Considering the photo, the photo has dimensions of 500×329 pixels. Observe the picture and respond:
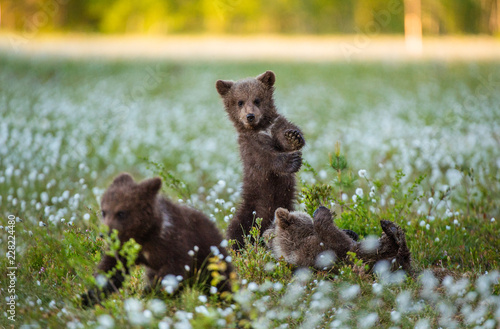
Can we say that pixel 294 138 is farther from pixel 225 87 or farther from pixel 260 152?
pixel 225 87

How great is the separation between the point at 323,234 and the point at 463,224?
2.63 m

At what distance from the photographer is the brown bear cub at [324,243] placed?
5.25 meters

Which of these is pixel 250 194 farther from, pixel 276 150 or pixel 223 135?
pixel 223 135

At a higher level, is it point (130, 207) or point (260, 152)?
point (130, 207)

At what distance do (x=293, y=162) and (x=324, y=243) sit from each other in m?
0.79

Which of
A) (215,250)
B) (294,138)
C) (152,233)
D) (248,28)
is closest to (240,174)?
(294,138)

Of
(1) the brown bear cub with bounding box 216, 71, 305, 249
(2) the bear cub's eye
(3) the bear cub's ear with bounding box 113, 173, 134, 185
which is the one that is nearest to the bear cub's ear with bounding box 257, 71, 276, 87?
(1) the brown bear cub with bounding box 216, 71, 305, 249

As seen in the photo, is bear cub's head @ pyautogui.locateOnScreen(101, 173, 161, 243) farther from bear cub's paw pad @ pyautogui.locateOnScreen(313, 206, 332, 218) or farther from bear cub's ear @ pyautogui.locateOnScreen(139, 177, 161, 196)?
bear cub's paw pad @ pyautogui.locateOnScreen(313, 206, 332, 218)

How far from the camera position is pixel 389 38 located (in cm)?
2822

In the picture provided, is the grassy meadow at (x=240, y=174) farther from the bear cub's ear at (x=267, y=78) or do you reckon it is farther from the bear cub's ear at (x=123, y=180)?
the bear cub's ear at (x=267, y=78)

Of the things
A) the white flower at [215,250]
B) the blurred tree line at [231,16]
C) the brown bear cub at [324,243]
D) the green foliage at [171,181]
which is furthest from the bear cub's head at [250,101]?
the blurred tree line at [231,16]

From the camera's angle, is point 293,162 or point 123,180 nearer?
point 123,180

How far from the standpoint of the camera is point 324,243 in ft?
17.4

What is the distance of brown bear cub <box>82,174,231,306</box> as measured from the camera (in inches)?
161
